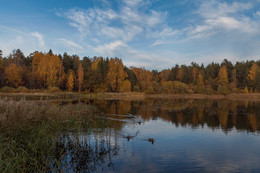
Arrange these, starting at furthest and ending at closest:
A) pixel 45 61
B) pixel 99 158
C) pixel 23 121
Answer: pixel 45 61 → pixel 99 158 → pixel 23 121

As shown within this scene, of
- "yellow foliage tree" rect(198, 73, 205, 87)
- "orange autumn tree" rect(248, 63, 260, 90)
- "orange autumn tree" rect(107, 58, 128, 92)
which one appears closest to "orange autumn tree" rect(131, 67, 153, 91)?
"orange autumn tree" rect(107, 58, 128, 92)

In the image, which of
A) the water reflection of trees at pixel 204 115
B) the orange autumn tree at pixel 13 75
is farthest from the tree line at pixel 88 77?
the water reflection of trees at pixel 204 115

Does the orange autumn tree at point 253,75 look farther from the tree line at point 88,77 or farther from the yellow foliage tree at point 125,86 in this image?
the yellow foliage tree at point 125,86

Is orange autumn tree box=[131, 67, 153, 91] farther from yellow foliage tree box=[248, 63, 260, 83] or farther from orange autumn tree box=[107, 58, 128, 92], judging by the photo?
yellow foliage tree box=[248, 63, 260, 83]

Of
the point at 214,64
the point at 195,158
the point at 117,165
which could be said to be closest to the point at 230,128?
the point at 195,158

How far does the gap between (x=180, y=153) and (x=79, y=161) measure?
4997 mm

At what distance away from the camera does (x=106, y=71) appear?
226 feet

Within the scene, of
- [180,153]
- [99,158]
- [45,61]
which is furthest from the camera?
[45,61]

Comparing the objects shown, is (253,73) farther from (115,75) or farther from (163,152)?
(163,152)

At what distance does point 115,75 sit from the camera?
6650 cm

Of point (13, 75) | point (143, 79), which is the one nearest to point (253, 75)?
point (143, 79)

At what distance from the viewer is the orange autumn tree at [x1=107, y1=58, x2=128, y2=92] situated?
65.9 meters

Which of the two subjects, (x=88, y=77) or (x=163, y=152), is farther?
(x=88, y=77)

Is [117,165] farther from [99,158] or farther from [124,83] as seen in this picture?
[124,83]
